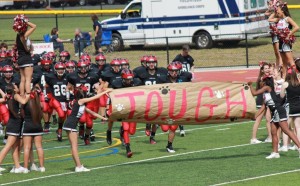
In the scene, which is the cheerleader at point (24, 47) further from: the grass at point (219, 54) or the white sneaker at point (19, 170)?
the grass at point (219, 54)

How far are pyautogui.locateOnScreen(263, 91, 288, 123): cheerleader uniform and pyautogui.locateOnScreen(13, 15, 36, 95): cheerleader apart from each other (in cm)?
453

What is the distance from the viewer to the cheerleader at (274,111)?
17.4m

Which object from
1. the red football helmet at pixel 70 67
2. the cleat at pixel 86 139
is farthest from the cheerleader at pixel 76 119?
the red football helmet at pixel 70 67

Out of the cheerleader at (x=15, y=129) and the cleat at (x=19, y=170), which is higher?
the cheerleader at (x=15, y=129)

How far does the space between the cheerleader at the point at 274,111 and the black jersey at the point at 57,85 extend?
5438 millimetres

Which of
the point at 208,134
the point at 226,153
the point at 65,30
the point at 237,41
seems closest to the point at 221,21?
the point at 237,41

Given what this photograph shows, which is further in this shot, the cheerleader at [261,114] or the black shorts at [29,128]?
the cheerleader at [261,114]

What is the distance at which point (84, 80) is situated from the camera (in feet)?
68.8

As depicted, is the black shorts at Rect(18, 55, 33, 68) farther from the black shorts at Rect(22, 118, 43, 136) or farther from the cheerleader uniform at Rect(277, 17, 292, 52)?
the cheerleader uniform at Rect(277, 17, 292, 52)

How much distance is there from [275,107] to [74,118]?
3646mm

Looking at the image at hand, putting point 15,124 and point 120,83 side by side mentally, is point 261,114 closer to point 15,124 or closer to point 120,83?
point 120,83

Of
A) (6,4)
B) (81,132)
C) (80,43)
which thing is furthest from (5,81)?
(6,4)

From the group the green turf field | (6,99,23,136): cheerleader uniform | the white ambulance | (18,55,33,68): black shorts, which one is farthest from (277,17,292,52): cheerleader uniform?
the white ambulance

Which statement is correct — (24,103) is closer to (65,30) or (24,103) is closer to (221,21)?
(221,21)
